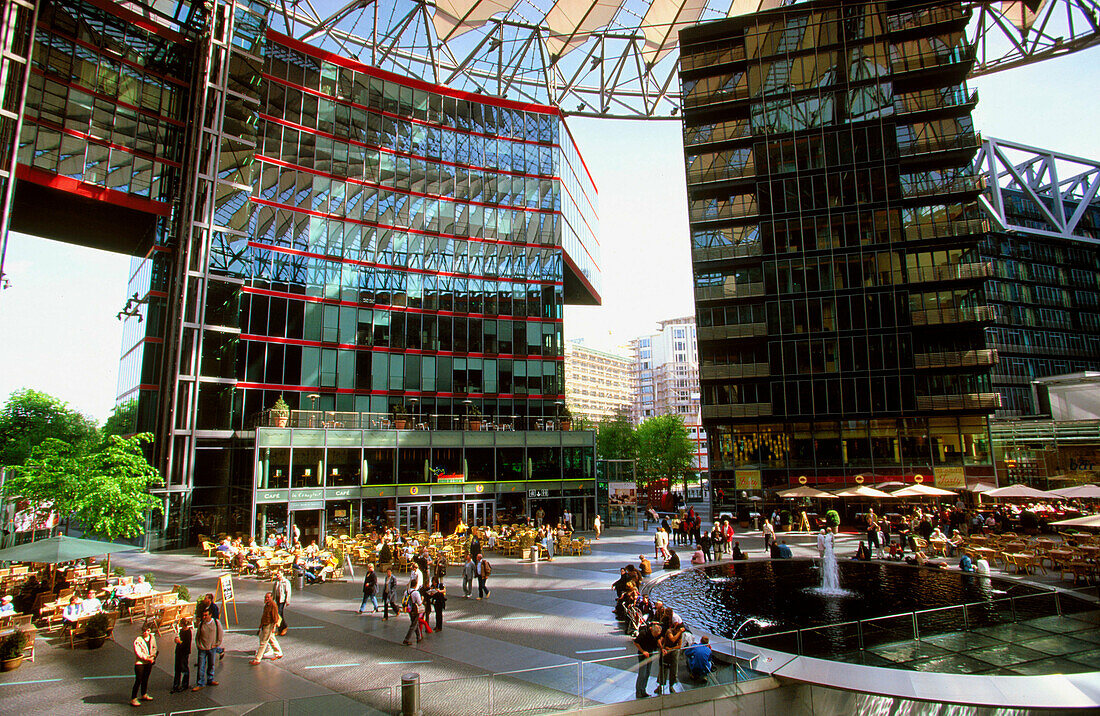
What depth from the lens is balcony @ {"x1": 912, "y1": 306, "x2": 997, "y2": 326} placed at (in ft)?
148

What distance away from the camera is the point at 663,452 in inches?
3169

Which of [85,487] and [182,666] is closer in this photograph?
[182,666]

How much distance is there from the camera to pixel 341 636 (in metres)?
15.1

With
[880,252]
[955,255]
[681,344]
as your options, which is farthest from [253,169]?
[681,344]

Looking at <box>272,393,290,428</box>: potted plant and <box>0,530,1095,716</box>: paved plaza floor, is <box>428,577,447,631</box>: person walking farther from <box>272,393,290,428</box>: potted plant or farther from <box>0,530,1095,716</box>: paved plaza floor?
<box>272,393,290,428</box>: potted plant

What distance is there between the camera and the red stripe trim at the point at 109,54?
34.0m

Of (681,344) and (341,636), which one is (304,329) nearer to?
(341,636)

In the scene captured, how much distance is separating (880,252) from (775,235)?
25.4ft

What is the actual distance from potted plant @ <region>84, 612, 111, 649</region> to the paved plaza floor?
209 millimetres

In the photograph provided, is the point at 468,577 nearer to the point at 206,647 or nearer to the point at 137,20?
the point at 206,647

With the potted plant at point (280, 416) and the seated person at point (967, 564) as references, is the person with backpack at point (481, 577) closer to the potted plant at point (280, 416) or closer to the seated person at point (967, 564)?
the seated person at point (967, 564)

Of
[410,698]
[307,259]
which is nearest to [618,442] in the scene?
[307,259]

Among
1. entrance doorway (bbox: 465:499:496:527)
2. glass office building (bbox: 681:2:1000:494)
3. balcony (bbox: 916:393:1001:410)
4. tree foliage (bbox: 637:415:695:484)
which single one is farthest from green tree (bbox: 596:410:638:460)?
entrance doorway (bbox: 465:499:496:527)

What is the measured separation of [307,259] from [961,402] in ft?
156
